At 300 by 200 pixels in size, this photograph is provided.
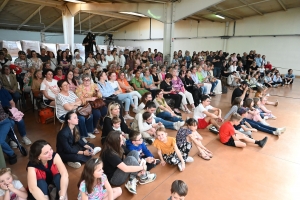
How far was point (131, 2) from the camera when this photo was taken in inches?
347

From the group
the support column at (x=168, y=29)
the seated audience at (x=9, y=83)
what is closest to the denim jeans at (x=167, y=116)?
the seated audience at (x=9, y=83)

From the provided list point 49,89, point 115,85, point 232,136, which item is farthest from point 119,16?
point 232,136

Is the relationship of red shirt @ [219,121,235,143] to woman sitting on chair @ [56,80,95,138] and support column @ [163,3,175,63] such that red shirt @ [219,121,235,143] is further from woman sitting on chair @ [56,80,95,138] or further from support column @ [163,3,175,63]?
support column @ [163,3,175,63]

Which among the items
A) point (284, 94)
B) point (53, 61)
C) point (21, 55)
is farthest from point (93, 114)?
point (284, 94)

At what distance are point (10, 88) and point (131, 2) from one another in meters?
6.76

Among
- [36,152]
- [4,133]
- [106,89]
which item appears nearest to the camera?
[36,152]

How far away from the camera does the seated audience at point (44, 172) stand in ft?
5.22

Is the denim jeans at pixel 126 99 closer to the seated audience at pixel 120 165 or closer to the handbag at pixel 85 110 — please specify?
the handbag at pixel 85 110

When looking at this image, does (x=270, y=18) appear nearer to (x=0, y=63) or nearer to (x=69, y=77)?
(x=69, y=77)

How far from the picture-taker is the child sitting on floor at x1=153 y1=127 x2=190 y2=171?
240 centimetres

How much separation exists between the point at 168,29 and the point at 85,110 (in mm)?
6203

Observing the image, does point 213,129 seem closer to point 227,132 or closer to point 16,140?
point 227,132

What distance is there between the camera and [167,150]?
8.16 ft

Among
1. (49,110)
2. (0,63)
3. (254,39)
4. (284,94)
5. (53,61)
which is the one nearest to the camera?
(49,110)
